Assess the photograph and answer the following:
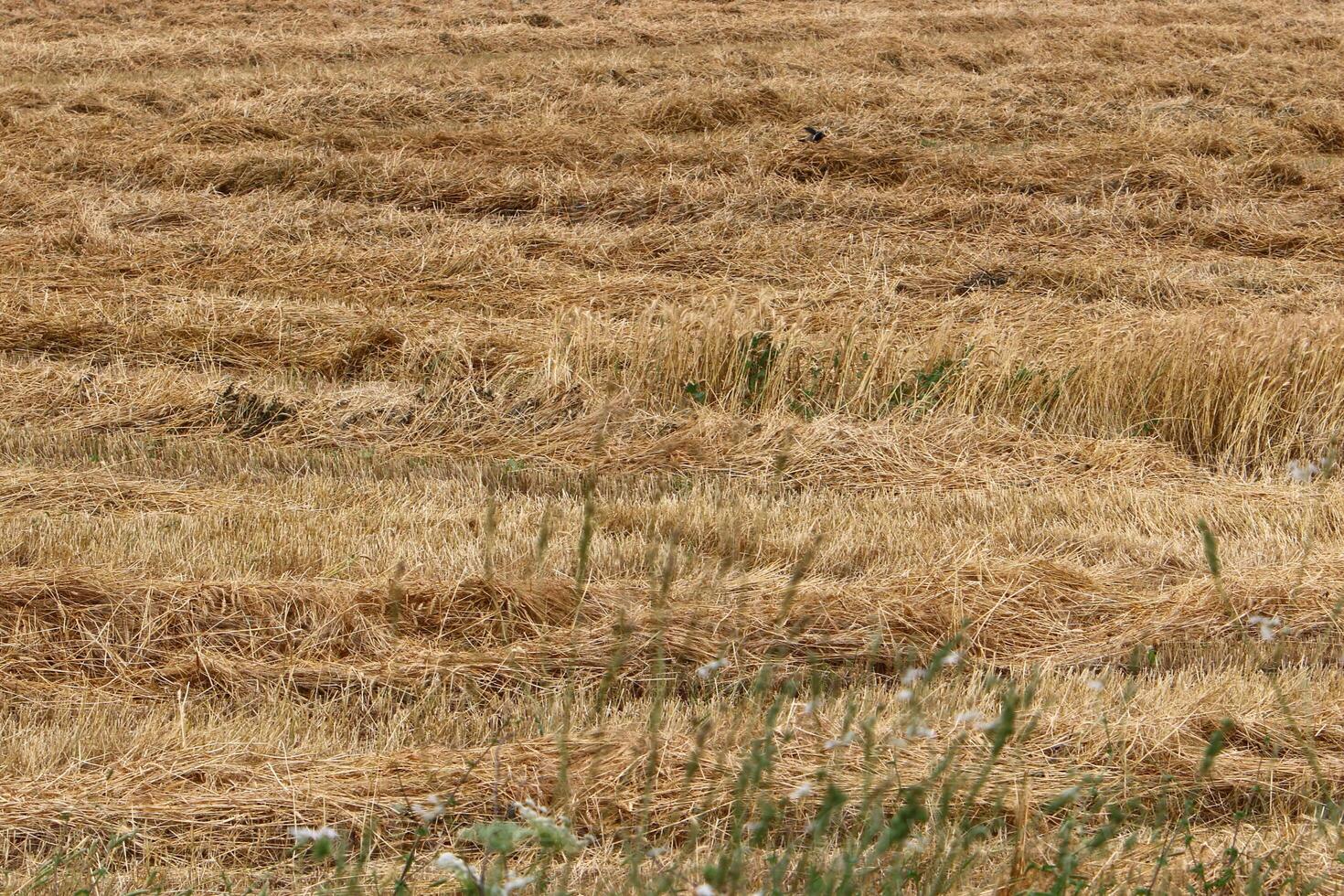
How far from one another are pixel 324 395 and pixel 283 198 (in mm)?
4311

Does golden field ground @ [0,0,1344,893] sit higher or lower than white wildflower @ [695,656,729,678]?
lower

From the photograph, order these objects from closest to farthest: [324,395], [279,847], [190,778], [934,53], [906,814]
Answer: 1. [906,814]
2. [279,847]
3. [190,778]
4. [324,395]
5. [934,53]

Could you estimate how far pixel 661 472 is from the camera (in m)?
6.14

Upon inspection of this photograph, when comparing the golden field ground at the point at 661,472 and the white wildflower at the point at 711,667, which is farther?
the golden field ground at the point at 661,472

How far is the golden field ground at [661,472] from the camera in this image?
312 cm

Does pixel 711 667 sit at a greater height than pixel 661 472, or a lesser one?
greater

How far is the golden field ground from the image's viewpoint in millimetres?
3117

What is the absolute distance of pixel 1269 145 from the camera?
12.7 metres

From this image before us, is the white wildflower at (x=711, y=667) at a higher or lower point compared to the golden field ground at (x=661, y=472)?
higher

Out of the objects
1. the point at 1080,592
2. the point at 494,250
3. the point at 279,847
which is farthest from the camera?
the point at 494,250

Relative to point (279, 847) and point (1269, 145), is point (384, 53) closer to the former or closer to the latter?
point (1269, 145)

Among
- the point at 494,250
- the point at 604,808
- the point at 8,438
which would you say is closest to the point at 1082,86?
the point at 494,250

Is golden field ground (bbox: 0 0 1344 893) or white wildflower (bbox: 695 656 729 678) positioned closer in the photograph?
white wildflower (bbox: 695 656 729 678)

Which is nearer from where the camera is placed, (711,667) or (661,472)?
(711,667)
